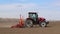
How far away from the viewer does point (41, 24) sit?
105ft

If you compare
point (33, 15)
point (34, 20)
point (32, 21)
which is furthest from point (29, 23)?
point (33, 15)

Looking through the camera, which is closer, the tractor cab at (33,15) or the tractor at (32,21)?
the tractor at (32,21)

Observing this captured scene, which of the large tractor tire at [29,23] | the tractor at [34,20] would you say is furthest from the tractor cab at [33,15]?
the large tractor tire at [29,23]

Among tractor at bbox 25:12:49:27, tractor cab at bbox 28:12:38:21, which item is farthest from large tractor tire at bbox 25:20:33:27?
tractor cab at bbox 28:12:38:21

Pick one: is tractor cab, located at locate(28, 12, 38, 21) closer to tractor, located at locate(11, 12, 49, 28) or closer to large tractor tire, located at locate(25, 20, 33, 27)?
tractor, located at locate(11, 12, 49, 28)

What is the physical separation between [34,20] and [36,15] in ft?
2.09

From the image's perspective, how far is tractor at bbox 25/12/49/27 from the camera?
31500mm

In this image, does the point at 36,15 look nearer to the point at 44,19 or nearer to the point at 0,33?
the point at 44,19

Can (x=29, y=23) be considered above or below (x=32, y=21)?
below

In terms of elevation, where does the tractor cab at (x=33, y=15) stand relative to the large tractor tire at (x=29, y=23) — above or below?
above

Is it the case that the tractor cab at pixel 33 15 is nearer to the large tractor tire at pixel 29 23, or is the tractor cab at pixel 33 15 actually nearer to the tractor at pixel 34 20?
the tractor at pixel 34 20

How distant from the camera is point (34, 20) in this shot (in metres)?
32.1

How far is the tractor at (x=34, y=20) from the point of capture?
103 feet

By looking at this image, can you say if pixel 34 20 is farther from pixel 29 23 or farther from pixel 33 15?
pixel 29 23
